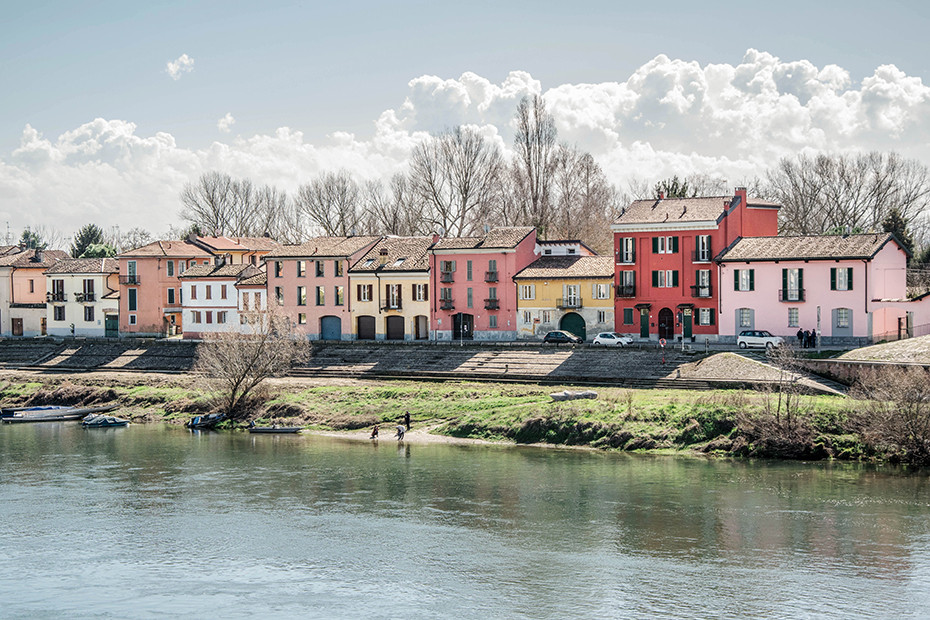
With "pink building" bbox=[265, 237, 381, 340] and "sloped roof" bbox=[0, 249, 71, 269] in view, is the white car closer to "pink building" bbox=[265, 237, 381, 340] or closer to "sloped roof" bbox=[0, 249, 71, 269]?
"pink building" bbox=[265, 237, 381, 340]

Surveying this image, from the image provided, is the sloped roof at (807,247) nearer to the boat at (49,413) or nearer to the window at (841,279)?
the window at (841,279)

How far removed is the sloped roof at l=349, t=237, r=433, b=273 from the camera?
74438 mm

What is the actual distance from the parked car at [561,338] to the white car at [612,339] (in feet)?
8.16

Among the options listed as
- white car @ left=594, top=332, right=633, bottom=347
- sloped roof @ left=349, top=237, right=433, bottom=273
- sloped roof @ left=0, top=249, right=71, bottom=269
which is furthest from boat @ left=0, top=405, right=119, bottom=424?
sloped roof @ left=0, top=249, right=71, bottom=269

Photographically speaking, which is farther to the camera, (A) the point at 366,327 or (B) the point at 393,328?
(A) the point at 366,327

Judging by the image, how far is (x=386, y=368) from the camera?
66000mm

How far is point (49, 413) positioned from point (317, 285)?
73.7 ft

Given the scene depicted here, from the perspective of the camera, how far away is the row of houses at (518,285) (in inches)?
2361

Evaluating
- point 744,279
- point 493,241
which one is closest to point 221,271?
point 493,241

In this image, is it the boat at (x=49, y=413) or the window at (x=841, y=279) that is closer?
the window at (x=841, y=279)

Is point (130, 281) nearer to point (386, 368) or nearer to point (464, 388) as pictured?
point (386, 368)

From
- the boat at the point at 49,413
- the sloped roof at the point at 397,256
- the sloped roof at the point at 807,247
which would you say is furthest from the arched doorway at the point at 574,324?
the boat at the point at 49,413

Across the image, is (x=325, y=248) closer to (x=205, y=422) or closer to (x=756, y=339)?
(x=205, y=422)

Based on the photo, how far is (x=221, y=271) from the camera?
83.1 metres
